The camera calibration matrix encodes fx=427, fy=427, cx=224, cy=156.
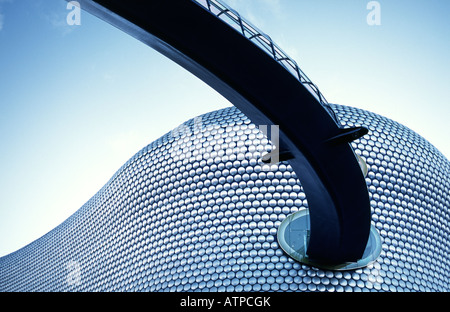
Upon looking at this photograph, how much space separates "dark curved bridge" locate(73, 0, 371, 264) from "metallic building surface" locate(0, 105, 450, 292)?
15.4 ft

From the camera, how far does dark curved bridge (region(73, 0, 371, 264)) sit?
6398 mm

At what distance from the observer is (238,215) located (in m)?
17.5

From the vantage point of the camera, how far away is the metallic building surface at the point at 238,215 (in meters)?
15.9

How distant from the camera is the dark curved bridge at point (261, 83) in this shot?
6398 millimetres

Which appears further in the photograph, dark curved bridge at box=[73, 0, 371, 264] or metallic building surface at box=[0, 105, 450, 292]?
metallic building surface at box=[0, 105, 450, 292]

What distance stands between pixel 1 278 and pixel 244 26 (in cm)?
3190

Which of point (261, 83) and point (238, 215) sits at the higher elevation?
point (261, 83)

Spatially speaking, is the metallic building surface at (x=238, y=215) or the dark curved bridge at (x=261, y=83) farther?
the metallic building surface at (x=238, y=215)

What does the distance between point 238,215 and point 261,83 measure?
10.3 meters

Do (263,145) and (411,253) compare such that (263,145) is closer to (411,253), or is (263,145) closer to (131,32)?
(411,253)

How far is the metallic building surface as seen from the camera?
15891mm

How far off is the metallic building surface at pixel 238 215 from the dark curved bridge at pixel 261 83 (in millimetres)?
4704

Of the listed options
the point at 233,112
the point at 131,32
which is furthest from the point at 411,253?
the point at 131,32

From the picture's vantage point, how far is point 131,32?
269 inches
